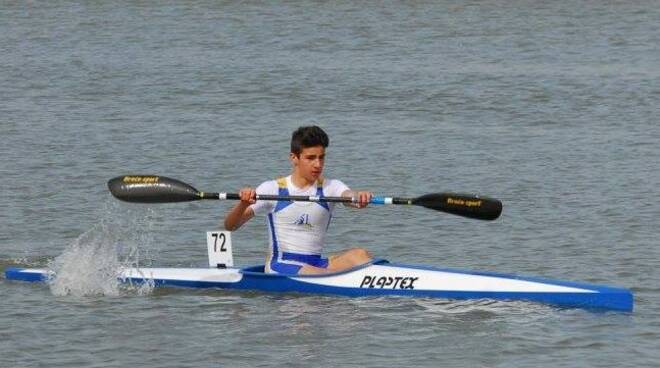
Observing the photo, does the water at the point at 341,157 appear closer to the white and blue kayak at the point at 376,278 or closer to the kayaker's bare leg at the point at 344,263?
the white and blue kayak at the point at 376,278

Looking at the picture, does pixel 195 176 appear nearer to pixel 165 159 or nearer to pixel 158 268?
pixel 165 159

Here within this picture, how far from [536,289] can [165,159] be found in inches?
354

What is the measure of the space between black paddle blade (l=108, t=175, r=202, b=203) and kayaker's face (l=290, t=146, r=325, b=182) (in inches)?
52.5

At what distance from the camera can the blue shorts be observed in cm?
1455

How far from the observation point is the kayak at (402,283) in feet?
44.9

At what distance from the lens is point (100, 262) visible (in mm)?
15156

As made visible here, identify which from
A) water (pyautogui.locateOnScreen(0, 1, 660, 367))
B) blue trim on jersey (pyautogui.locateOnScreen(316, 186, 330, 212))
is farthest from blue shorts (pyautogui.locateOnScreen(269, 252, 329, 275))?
blue trim on jersey (pyautogui.locateOnScreen(316, 186, 330, 212))

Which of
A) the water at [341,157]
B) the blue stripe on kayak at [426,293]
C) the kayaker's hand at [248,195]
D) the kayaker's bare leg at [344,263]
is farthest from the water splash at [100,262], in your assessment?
the kayaker's bare leg at [344,263]

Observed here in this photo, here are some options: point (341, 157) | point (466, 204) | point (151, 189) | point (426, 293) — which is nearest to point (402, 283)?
point (426, 293)

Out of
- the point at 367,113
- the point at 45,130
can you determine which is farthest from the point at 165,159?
the point at 367,113

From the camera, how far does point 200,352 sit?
12.7 metres

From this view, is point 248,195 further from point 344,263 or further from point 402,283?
point 402,283

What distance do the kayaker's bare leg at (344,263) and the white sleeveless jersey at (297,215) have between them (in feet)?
0.52

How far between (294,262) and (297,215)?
42 centimetres
